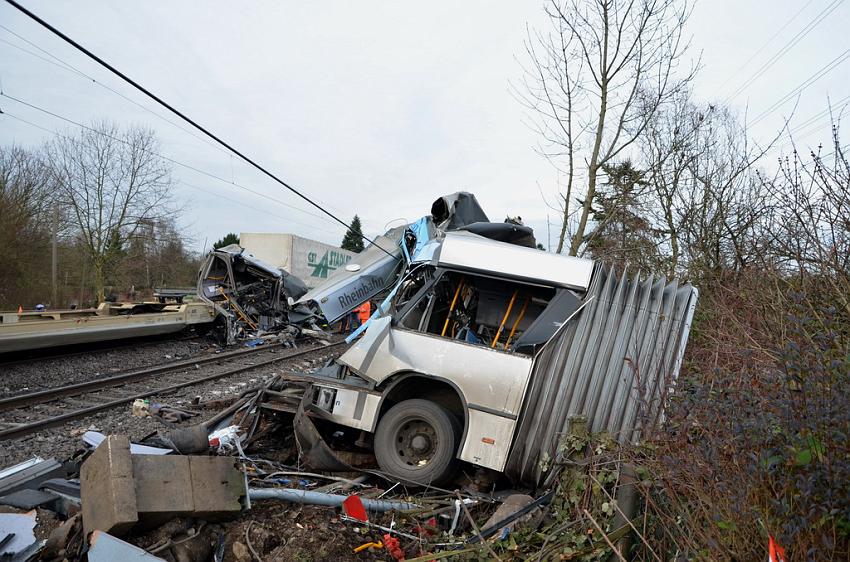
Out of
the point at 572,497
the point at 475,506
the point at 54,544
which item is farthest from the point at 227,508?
the point at 572,497

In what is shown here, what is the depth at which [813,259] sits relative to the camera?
4.11 m

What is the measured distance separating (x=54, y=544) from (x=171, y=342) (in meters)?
12.8

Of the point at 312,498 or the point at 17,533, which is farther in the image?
the point at 312,498

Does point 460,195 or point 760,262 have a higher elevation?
point 460,195

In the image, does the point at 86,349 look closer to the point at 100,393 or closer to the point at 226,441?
the point at 100,393

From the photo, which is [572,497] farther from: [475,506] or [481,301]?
[481,301]

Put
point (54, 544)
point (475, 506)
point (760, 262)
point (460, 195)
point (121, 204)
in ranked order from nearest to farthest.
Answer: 1. point (54, 544)
2. point (475, 506)
3. point (760, 262)
4. point (460, 195)
5. point (121, 204)

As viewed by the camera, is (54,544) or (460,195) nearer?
(54,544)

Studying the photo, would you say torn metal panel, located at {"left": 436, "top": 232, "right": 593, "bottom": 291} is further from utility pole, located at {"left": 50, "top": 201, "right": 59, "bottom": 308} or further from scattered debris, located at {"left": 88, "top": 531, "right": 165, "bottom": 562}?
utility pole, located at {"left": 50, "top": 201, "right": 59, "bottom": 308}

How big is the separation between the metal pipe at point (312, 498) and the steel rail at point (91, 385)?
5.81 metres

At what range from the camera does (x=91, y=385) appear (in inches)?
359

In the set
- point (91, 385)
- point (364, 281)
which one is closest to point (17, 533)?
point (91, 385)

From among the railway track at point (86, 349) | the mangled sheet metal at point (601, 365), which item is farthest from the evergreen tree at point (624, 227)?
the railway track at point (86, 349)

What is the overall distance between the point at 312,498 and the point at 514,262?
2659 millimetres
